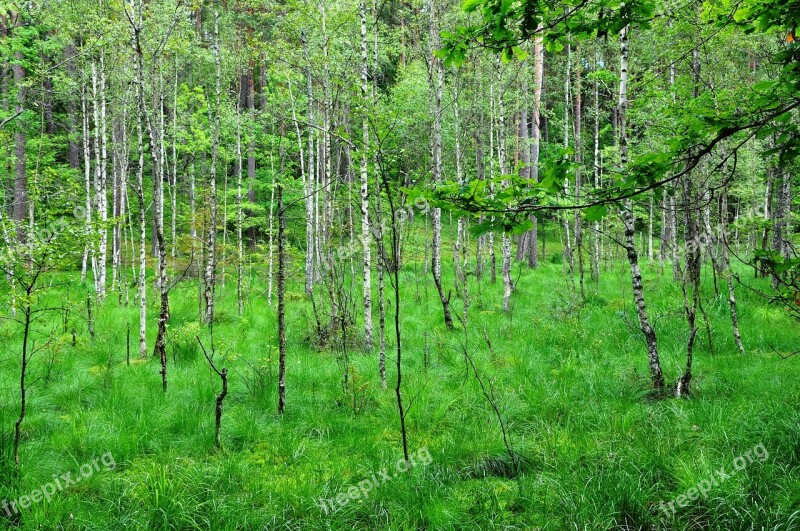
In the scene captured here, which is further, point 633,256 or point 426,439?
point 633,256

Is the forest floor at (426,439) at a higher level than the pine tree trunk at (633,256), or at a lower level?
lower

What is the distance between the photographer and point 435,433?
473 centimetres

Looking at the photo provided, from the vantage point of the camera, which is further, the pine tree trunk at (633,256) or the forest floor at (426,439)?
→ the pine tree trunk at (633,256)

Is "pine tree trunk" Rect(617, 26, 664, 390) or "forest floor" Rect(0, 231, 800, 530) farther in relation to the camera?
"pine tree trunk" Rect(617, 26, 664, 390)

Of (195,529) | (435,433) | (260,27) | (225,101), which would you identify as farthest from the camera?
(260,27)

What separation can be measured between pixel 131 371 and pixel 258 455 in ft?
10.4

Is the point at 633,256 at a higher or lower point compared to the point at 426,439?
higher

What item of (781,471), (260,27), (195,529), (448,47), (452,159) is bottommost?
(195,529)

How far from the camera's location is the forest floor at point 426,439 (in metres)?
3.37

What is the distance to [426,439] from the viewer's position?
4.54 metres

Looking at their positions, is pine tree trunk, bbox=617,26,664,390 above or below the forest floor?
above

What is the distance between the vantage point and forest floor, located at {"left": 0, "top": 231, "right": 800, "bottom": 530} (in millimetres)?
Answer: 3373

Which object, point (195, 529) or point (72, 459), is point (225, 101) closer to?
point (72, 459)

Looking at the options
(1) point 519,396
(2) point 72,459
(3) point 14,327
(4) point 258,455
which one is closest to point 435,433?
(1) point 519,396
